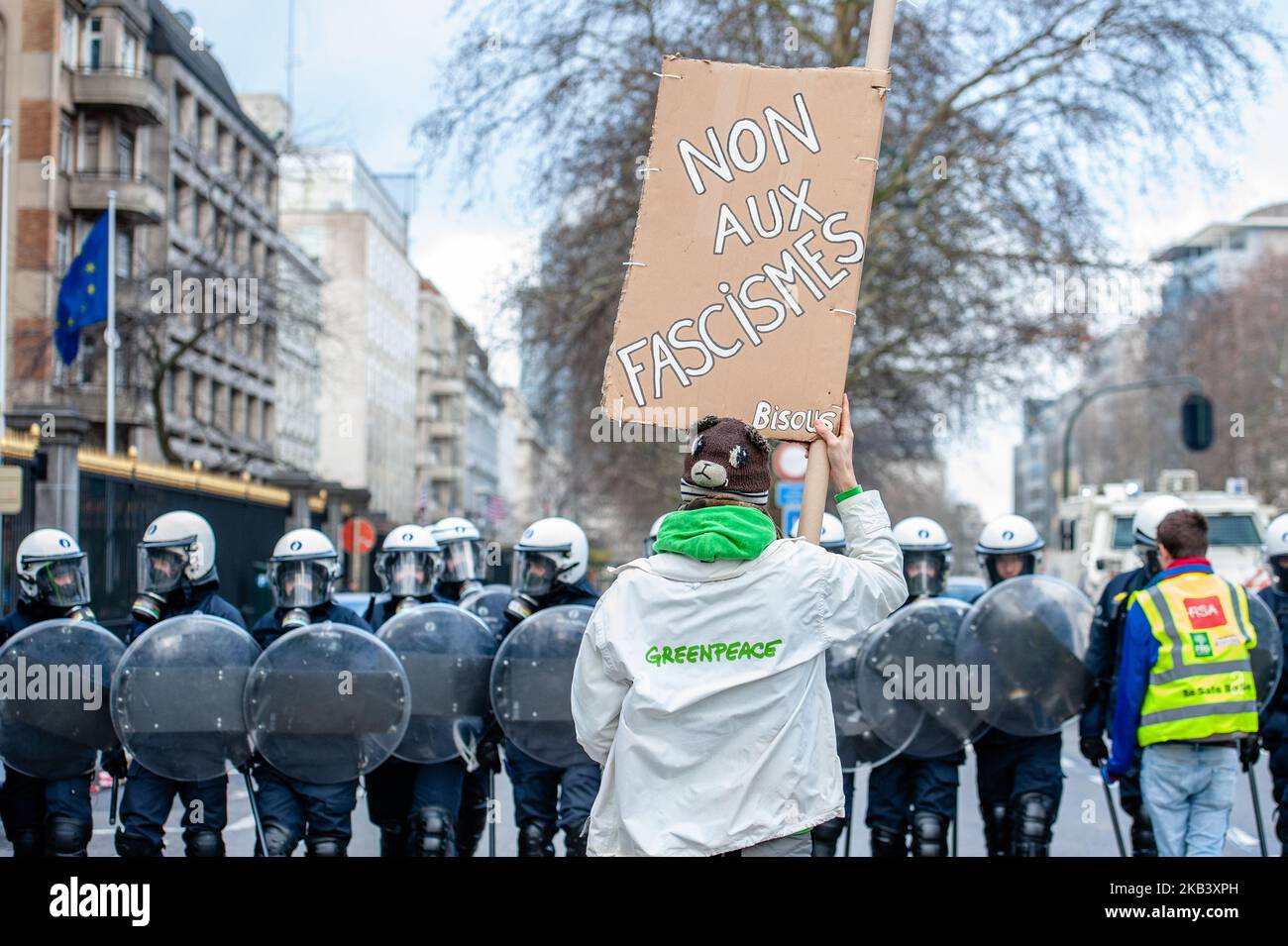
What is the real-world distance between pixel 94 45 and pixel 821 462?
132 feet

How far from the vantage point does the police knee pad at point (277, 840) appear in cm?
643

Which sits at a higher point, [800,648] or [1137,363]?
[1137,363]

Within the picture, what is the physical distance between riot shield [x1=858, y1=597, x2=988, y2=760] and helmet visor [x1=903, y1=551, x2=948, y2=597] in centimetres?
55

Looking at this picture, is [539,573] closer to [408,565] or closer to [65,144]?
[408,565]

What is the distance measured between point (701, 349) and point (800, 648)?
0.93 m

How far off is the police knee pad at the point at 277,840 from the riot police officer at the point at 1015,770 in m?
3.08

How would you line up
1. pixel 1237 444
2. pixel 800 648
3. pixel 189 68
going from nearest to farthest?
1. pixel 800 648
2. pixel 189 68
3. pixel 1237 444

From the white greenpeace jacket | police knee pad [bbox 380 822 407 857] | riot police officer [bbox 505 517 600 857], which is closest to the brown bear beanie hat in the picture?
the white greenpeace jacket

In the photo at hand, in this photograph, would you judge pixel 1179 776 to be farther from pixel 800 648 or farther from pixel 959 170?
pixel 959 170

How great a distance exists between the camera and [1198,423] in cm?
2564

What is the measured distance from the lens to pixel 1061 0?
21891mm

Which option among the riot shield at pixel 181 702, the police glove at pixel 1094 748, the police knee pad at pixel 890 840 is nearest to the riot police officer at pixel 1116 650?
the police glove at pixel 1094 748

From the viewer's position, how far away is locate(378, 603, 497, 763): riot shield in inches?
271
